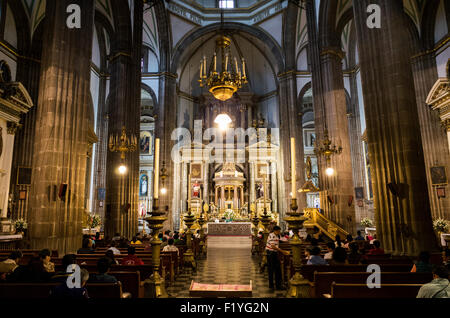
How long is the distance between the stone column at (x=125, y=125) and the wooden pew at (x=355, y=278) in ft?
32.8

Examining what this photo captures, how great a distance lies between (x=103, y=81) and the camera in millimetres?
19688

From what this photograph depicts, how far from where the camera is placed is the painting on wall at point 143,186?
27047mm

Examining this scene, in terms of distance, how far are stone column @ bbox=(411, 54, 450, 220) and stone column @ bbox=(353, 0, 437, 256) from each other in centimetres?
695

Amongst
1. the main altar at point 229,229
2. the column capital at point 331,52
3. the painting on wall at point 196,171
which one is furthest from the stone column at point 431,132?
the painting on wall at point 196,171

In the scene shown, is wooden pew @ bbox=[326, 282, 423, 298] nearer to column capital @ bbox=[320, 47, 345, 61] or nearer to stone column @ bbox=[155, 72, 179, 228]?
column capital @ bbox=[320, 47, 345, 61]

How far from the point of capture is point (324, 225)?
12.7m

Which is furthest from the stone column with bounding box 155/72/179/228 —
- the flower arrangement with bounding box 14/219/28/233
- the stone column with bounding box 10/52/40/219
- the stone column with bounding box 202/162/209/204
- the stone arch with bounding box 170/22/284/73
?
the flower arrangement with bounding box 14/219/28/233

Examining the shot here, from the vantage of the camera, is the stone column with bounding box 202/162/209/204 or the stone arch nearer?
the stone arch

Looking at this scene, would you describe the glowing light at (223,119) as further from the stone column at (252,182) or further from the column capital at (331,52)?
the column capital at (331,52)

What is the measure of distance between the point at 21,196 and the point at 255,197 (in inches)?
654

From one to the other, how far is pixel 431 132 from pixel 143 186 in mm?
22696

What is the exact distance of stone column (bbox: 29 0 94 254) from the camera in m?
7.50

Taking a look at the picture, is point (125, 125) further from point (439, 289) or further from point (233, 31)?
point (233, 31)

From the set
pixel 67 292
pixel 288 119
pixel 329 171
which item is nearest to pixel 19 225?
pixel 67 292
